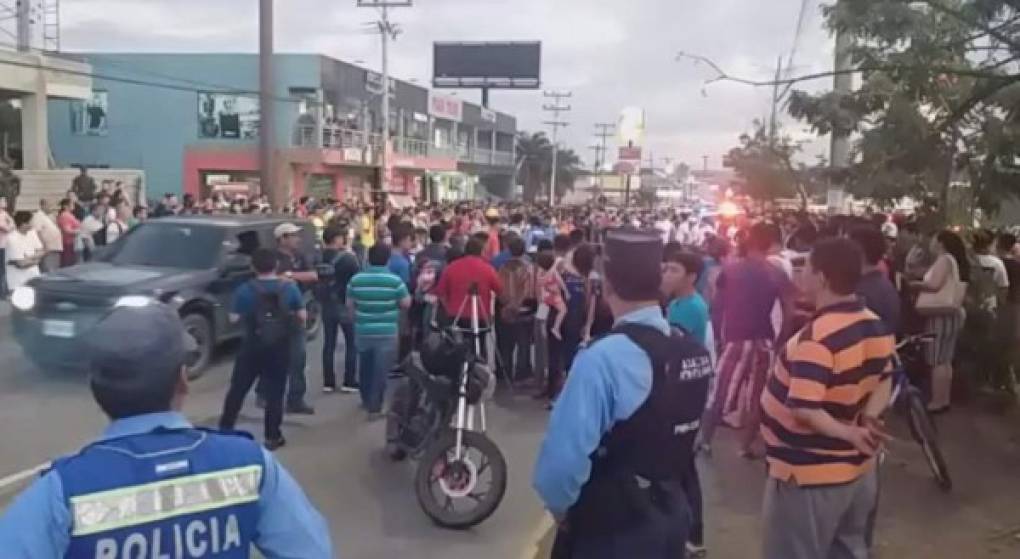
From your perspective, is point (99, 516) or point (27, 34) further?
point (27, 34)

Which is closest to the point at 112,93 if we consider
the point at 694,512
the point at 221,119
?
the point at 221,119

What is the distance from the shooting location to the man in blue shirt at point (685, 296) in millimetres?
7102

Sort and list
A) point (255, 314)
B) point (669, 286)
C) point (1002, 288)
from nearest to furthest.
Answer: point (669, 286)
point (255, 314)
point (1002, 288)

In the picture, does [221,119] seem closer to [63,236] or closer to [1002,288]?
[63,236]

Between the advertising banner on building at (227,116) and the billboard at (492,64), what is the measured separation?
142 ft

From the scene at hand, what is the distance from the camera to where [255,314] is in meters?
8.34

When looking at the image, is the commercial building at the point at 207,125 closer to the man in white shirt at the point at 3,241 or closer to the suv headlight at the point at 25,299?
the man in white shirt at the point at 3,241

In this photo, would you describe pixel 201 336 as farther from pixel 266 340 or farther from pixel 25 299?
pixel 266 340

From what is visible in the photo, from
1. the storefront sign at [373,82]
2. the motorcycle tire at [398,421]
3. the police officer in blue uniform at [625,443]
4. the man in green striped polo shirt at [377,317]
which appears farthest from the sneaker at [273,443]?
the storefront sign at [373,82]

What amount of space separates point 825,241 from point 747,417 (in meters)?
4.89

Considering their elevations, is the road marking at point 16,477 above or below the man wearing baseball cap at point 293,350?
below

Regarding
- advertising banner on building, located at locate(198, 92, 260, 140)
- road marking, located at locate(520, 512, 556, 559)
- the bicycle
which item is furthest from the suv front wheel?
advertising banner on building, located at locate(198, 92, 260, 140)

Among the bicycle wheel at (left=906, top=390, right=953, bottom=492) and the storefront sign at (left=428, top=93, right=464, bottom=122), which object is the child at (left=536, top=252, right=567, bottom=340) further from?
the storefront sign at (left=428, top=93, right=464, bottom=122)

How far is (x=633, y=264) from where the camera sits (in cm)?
356
